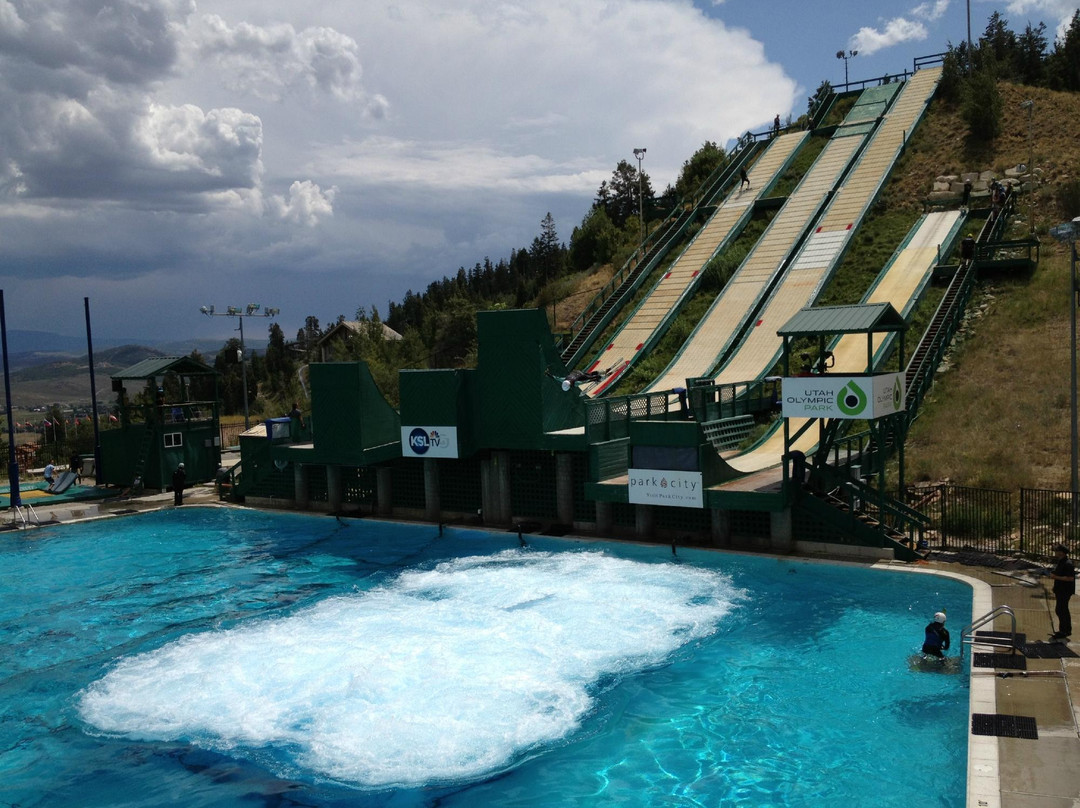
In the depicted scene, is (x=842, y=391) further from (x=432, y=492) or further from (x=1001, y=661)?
(x=432, y=492)

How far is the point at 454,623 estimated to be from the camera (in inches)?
615

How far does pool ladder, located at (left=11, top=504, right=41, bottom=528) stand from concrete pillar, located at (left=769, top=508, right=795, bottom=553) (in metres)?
21.5

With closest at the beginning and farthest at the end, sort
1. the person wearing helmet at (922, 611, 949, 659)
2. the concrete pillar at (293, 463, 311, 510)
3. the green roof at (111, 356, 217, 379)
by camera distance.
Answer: the person wearing helmet at (922, 611, 949, 659) → the concrete pillar at (293, 463, 311, 510) → the green roof at (111, 356, 217, 379)

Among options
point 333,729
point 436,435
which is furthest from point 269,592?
point 333,729

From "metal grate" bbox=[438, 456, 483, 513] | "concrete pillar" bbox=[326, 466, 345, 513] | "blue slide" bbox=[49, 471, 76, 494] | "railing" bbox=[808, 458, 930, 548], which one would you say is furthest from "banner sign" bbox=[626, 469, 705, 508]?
"blue slide" bbox=[49, 471, 76, 494]

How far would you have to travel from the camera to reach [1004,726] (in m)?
9.86

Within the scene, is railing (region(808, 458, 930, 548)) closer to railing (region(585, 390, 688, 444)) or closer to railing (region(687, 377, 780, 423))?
railing (region(687, 377, 780, 423))

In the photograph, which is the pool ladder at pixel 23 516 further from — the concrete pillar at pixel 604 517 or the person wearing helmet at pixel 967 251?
the person wearing helmet at pixel 967 251

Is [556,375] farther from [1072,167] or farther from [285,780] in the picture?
[1072,167]

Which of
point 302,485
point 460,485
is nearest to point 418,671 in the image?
point 460,485

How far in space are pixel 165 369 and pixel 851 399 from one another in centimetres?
2446

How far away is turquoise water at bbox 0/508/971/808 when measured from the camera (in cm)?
1041

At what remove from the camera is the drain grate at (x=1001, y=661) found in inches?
451

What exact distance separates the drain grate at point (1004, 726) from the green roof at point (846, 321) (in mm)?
8959
